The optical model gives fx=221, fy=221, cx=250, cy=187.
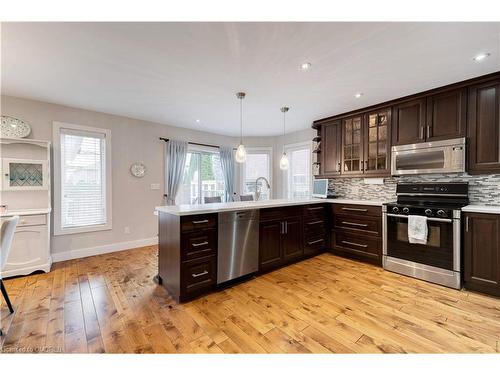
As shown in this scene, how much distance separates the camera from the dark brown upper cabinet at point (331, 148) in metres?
4.00

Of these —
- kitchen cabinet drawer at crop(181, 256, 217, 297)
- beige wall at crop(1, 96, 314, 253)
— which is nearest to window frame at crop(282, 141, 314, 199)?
beige wall at crop(1, 96, 314, 253)

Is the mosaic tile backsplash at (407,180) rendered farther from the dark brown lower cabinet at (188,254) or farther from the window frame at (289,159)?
the dark brown lower cabinet at (188,254)

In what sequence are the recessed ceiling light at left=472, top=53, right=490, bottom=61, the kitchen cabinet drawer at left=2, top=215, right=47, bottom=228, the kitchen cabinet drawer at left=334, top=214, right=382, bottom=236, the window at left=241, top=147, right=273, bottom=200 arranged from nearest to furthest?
the recessed ceiling light at left=472, top=53, right=490, bottom=61, the kitchen cabinet drawer at left=2, top=215, right=47, bottom=228, the kitchen cabinet drawer at left=334, top=214, right=382, bottom=236, the window at left=241, top=147, right=273, bottom=200

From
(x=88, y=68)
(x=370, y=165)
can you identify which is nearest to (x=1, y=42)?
(x=88, y=68)

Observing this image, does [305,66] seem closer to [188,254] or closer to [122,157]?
[188,254]

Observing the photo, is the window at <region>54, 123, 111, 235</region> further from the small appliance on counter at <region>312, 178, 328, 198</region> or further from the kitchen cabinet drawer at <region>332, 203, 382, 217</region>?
the kitchen cabinet drawer at <region>332, 203, 382, 217</region>

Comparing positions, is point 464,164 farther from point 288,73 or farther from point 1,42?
point 1,42

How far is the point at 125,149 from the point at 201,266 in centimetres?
287

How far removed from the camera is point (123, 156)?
4020 mm

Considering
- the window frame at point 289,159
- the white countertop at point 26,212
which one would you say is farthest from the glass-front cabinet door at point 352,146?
the white countertop at point 26,212

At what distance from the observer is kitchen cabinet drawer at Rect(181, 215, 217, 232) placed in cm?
223

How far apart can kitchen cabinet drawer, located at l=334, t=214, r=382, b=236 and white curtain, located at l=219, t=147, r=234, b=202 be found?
2610 millimetres

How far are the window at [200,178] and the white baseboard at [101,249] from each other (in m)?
0.97

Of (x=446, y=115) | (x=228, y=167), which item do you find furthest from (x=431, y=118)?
(x=228, y=167)
